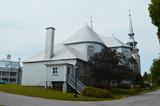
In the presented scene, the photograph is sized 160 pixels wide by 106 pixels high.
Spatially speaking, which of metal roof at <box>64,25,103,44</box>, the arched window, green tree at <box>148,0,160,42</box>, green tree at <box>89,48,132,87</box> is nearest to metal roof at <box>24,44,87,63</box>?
the arched window

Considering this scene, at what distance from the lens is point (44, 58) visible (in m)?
52.6

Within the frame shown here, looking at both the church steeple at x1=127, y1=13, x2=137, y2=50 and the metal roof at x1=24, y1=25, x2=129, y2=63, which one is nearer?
the metal roof at x1=24, y1=25, x2=129, y2=63

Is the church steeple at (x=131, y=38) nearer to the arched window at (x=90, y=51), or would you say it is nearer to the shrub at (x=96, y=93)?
the arched window at (x=90, y=51)

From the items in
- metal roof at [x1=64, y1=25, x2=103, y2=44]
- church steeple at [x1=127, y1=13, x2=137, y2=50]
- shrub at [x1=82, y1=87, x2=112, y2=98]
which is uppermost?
church steeple at [x1=127, y1=13, x2=137, y2=50]

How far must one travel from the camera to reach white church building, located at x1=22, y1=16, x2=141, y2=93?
47281 mm

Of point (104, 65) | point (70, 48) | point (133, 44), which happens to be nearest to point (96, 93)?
point (104, 65)

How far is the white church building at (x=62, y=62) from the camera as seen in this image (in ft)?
155

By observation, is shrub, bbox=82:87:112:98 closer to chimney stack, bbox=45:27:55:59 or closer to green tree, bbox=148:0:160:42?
chimney stack, bbox=45:27:55:59

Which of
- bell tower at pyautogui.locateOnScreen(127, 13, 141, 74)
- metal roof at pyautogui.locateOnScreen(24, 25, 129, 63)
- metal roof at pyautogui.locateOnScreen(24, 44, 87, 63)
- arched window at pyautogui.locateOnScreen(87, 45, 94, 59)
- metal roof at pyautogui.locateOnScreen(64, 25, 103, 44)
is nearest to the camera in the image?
metal roof at pyautogui.locateOnScreen(24, 44, 87, 63)

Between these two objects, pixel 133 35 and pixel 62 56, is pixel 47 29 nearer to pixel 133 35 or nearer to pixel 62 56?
pixel 62 56

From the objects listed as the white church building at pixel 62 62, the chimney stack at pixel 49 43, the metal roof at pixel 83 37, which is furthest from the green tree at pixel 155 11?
the metal roof at pixel 83 37

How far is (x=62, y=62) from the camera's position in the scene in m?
50.0

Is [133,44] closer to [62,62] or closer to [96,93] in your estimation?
[62,62]

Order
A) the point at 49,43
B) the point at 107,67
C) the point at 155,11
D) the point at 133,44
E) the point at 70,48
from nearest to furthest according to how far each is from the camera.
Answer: the point at 155,11 → the point at 107,67 → the point at 49,43 → the point at 70,48 → the point at 133,44
